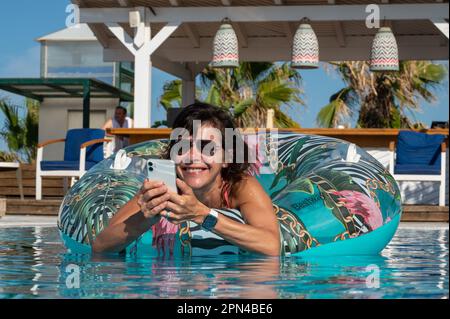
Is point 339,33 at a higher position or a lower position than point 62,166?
higher

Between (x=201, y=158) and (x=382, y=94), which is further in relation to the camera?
(x=382, y=94)

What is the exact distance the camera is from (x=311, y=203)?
5277 millimetres

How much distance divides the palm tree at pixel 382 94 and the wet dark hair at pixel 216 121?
18.9 m

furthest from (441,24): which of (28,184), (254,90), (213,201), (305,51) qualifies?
(254,90)

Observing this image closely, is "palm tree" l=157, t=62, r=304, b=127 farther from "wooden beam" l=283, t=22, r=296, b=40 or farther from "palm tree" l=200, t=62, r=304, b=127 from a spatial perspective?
"wooden beam" l=283, t=22, r=296, b=40

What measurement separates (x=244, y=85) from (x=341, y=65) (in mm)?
2730

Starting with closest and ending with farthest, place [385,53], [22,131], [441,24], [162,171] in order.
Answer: [162,171] < [385,53] < [441,24] < [22,131]

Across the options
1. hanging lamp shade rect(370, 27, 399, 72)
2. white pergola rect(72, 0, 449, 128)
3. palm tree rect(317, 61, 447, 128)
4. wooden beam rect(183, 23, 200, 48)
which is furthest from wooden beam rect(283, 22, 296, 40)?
palm tree rect(317, 61, 447, 128)

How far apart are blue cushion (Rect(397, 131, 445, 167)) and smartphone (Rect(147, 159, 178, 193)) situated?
762 centimetres

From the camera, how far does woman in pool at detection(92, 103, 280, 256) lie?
13.7ft

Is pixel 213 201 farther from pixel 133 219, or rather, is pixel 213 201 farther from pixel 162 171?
pixel 162 171

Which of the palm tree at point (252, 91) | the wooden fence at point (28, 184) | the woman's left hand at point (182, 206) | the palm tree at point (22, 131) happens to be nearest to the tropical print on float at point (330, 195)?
the woman's left hand at point (182, 206)

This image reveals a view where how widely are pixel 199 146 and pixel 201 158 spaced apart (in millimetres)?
83

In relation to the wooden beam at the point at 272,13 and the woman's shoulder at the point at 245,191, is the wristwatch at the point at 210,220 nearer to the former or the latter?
the woman's shoulder at the point at 245,191
